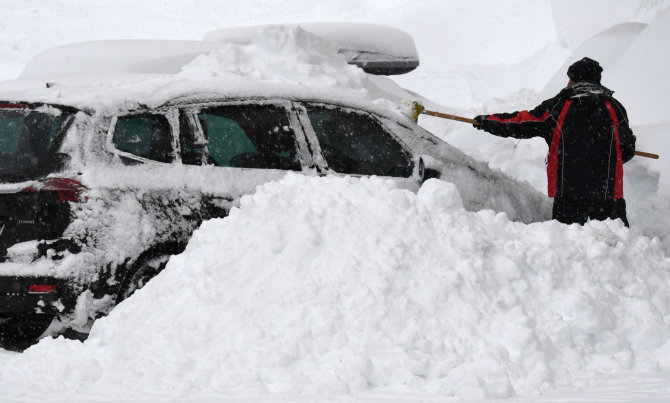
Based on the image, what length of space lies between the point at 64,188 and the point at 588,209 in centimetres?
348

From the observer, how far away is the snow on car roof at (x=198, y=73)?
418 cm

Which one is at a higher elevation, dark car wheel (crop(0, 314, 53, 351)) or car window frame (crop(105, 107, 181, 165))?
car window frame (crop(105, 107, 181, 165))

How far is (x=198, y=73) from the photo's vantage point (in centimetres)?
507

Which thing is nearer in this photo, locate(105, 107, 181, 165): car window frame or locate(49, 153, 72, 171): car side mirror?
locate(49, 153, 72, 171): car side mirror

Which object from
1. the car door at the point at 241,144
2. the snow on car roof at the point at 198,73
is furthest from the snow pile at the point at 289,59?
the car door at the point at 241,144

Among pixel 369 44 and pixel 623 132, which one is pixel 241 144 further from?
pixel 369 44

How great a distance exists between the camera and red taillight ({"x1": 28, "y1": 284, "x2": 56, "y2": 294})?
3648 millimetres

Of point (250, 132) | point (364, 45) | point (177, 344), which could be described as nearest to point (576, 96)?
point (250, 132)

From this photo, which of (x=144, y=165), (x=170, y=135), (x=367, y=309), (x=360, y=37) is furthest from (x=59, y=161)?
(x=360, y=37)

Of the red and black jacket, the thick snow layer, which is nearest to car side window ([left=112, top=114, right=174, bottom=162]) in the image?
the red and black jacket

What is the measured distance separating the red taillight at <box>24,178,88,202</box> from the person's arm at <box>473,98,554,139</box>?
3011 millimetres

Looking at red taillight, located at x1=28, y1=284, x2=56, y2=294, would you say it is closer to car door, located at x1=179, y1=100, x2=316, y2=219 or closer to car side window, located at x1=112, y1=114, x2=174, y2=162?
car side window, located at x1=112, y1=114, x2=174, y2=162

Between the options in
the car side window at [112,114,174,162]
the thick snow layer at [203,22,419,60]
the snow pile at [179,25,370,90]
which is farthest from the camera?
the thick snow layer at [203,22,419,60]

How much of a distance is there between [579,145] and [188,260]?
2874 millimetres
